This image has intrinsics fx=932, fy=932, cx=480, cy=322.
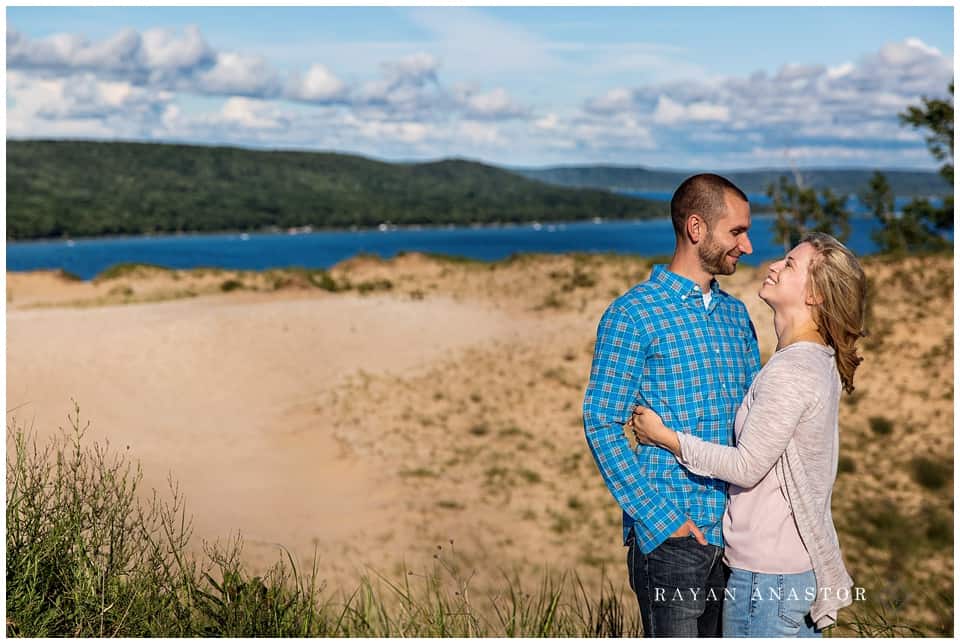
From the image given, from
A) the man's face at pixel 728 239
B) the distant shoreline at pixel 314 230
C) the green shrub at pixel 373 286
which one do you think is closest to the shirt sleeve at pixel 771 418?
the man's face at pixel 728 239

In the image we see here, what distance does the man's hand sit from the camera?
2.80m

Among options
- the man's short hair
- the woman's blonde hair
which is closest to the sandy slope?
the woman's blonde hair

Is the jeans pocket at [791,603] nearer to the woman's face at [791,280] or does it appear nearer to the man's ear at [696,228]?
the woman's face at [791,280]

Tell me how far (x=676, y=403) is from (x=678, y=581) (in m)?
0.54

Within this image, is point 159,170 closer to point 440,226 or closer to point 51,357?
point 440,226

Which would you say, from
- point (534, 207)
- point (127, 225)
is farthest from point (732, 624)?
A: point (534, 207)

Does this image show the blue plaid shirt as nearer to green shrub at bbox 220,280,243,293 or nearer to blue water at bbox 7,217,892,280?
green shrub at bbox 220,280,243,293

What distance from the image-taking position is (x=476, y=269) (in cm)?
2855

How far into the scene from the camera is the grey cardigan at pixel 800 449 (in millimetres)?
2561

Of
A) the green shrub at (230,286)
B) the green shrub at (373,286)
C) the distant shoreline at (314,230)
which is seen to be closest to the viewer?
the green shrub at (373,286)

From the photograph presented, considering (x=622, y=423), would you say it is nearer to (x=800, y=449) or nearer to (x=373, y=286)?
(x=800, y=449)

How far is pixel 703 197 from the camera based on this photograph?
287 centimetres

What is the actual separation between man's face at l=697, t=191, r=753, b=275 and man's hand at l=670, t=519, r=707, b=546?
2.54ft

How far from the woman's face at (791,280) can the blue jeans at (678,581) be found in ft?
2.53
